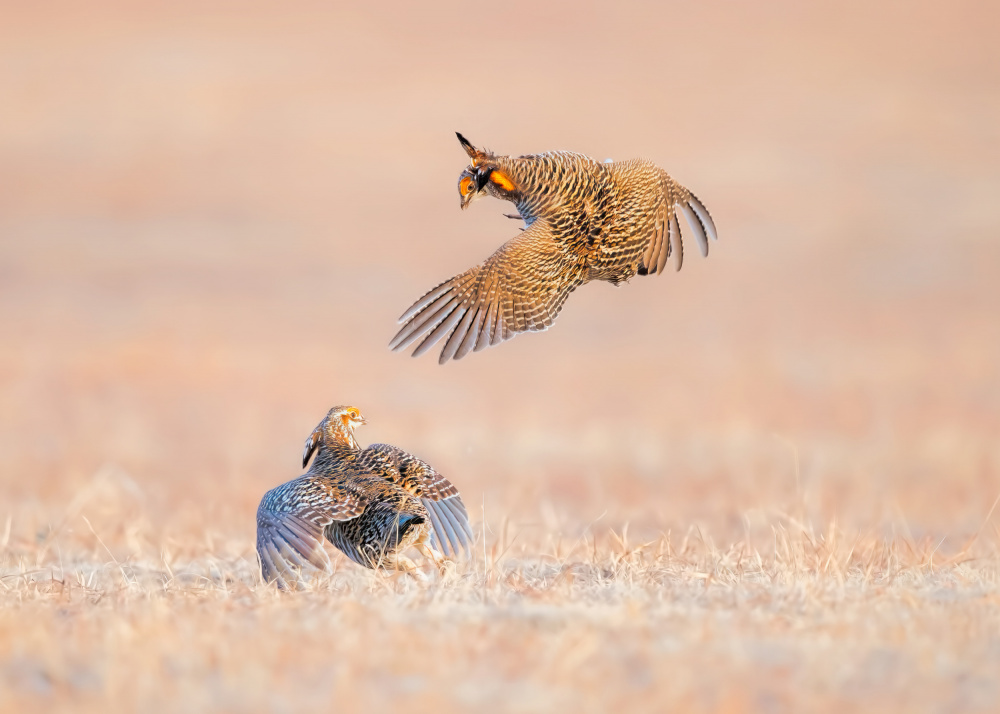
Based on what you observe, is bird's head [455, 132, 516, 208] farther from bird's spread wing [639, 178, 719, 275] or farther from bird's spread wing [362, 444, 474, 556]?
bird's spread wing [362, 444, 474, 556]

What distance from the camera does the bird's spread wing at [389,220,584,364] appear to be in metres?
6.21

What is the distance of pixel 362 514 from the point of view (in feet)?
19.2

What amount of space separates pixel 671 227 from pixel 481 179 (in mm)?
998

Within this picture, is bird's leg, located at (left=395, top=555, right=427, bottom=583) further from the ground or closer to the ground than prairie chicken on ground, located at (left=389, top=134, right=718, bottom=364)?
closer to the ground

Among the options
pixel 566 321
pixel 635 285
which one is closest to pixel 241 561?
pixel 566 321

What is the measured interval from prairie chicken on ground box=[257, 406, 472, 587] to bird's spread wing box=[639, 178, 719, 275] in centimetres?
153

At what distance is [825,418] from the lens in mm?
14312

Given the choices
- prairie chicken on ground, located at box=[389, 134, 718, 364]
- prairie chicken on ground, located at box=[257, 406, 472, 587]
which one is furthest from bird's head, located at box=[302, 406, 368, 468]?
prairie chicken on ground, located at box=[389, 134, 718, 364]

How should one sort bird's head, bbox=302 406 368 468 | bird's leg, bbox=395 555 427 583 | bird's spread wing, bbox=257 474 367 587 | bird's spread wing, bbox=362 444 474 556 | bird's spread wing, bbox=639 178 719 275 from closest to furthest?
bird's leg, bbox=395 555 427 583 → bird's spread wing, bbox=257 474 367 587 → bird's spread wing, bbox=362 444 474 556 → bird's head, bbox=302 406 368 468 → bird's spread wing, bbox=639 178 719 275

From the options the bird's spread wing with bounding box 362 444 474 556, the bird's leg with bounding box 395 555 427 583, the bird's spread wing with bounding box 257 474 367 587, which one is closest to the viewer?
the bird's leg with bounding box 395 555 427 583

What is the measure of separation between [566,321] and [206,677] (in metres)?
15.6

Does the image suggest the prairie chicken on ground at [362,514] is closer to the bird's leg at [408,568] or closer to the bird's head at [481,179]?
the bird's leg at [408,568]

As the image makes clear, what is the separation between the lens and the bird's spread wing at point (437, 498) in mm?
5855

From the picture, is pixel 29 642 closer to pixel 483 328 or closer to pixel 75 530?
pixel 483 328
